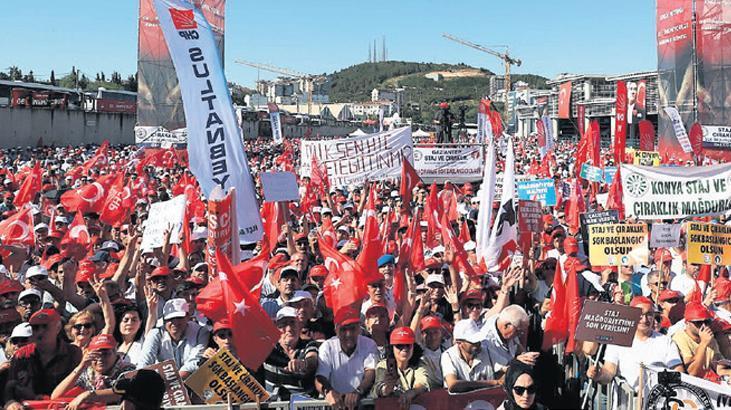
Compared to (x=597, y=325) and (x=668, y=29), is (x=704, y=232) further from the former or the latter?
(x=668, y=29)

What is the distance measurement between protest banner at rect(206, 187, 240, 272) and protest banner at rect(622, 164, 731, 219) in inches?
200

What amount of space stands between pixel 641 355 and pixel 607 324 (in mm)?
590

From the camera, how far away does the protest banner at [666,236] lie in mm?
9211

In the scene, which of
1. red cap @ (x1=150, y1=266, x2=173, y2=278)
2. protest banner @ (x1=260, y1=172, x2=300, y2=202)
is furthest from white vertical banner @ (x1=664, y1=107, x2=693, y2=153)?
red cap @ (x1=150, y1=266, x2=173, y2=278)

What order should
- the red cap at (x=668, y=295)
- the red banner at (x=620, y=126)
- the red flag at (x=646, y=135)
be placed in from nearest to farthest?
the red cap at (x=668, y=295)
the red banner at (x=620, y=126)
the red flag at (x=646, y=135)

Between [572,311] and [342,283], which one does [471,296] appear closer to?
[572,311]

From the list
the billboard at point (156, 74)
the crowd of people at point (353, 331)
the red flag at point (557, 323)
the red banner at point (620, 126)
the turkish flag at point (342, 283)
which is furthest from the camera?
the billboard at point (156, 74)

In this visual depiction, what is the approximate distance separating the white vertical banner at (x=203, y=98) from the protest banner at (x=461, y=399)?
2.36 metres

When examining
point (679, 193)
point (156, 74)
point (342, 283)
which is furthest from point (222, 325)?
point (156, 74)

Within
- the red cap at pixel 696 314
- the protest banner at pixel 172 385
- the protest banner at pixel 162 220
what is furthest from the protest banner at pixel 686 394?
the protest banner at pixel 162 220

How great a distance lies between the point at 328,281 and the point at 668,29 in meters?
28.2

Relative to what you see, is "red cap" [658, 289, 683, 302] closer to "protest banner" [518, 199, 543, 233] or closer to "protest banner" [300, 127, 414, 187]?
"protest banner" [518, 199, 543, 233]

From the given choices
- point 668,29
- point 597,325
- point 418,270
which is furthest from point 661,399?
point 668,29

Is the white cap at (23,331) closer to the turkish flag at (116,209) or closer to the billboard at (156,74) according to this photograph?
the turkish flag at (116,209)
